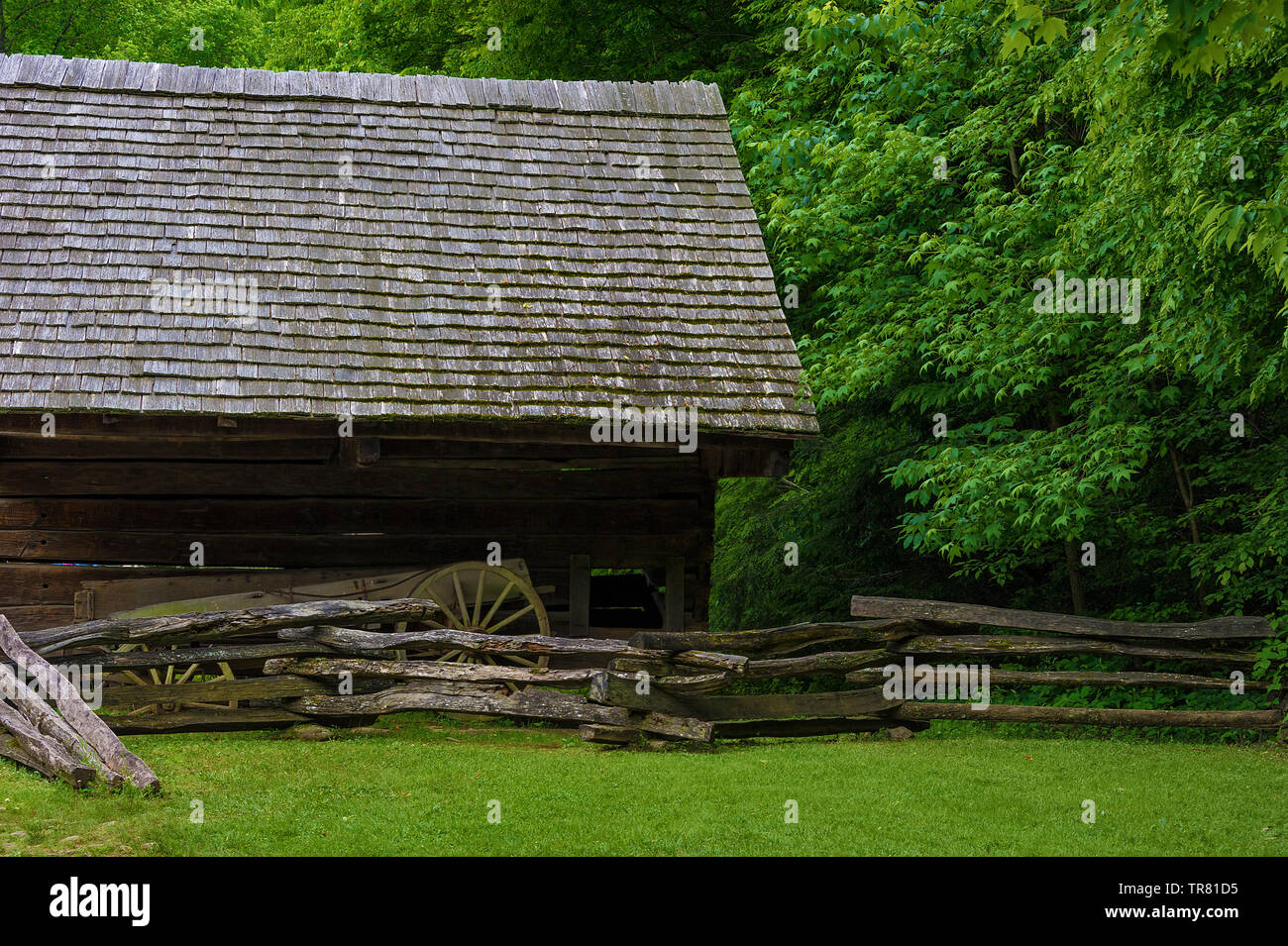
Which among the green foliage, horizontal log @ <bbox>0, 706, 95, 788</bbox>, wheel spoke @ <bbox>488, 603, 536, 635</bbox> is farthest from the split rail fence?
the green foliage

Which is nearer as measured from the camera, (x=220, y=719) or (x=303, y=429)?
(x=220, y=719)

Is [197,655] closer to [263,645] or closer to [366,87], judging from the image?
[263,645]

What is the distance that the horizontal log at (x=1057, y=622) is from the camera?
925cm

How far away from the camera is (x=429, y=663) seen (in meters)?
8.66

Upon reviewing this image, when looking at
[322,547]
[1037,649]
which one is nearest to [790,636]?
[1037,649]

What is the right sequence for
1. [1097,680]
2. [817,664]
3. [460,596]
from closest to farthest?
[817,664] → [1097,680] → [460,596]

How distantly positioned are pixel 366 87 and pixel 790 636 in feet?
23.8

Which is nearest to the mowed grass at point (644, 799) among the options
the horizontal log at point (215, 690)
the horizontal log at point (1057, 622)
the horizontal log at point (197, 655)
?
the horizontal log at point (215, 690)

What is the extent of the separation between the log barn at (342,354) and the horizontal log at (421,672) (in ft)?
5.28

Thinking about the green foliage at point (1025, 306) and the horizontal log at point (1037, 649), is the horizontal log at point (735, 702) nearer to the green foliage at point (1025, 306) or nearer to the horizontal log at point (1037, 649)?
the horizontal log at point (1037, 649)

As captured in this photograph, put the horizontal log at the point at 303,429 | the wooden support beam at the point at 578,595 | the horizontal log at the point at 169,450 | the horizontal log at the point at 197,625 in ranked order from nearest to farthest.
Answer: the horizontal log at the point at 197,625 < the horizontal log at the point at 303,429 < the horizontal log at the point at 169,450 < the wooden support beam at the point at 578,595

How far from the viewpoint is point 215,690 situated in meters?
8.45

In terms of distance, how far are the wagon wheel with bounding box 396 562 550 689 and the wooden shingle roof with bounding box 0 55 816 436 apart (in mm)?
1425

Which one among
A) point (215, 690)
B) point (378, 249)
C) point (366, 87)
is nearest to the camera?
point (215, 690)
